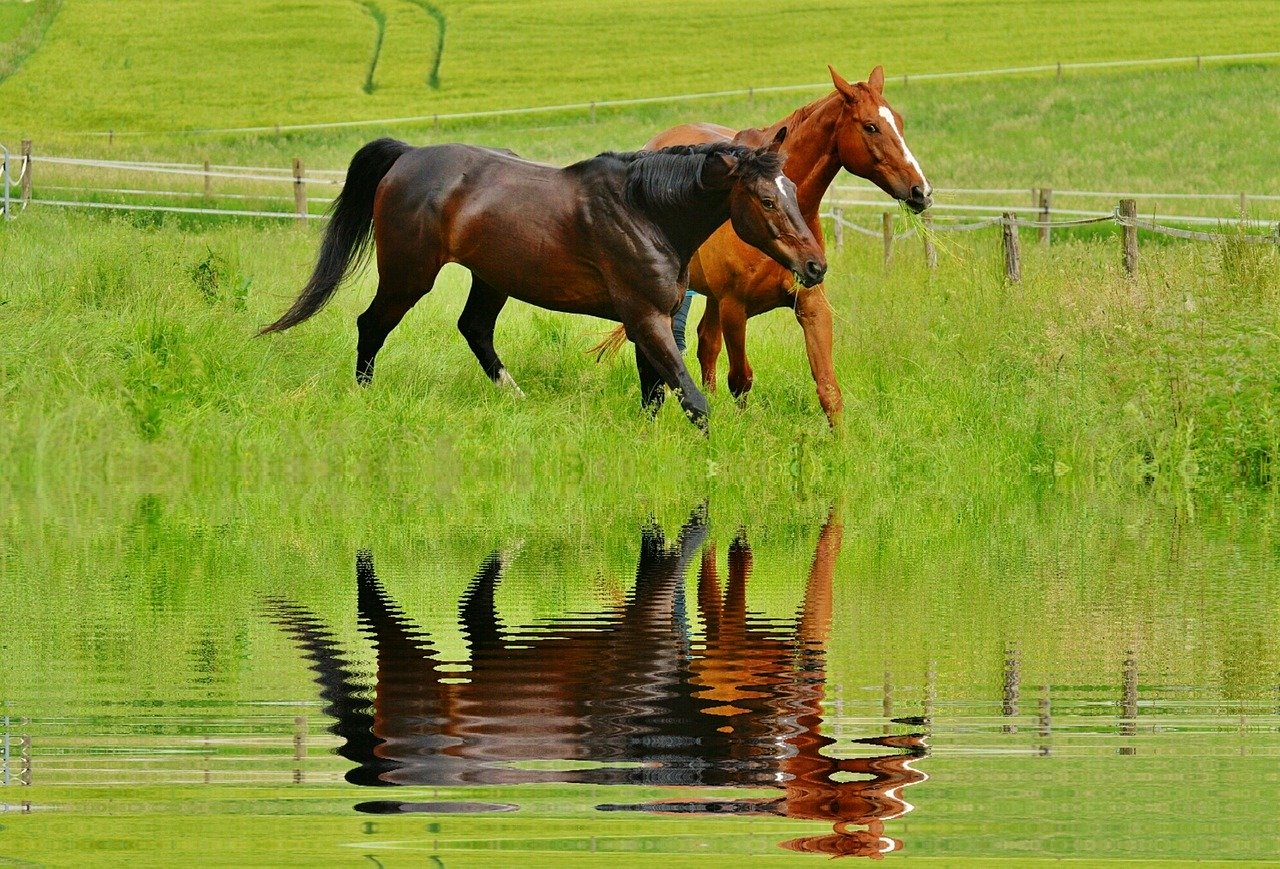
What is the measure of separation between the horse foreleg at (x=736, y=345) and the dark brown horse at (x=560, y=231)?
596mm

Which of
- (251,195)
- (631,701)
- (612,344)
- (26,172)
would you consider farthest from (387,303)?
(251,195)

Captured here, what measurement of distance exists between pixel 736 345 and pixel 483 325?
5.63ft

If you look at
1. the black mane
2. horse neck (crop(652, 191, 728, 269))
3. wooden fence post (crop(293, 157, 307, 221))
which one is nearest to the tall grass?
horse neck (crop(652, 191, 728, 269))

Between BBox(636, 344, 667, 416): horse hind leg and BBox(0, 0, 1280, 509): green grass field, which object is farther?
BBox(636, 344, 667, 416): horse hind leg

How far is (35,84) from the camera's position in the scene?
53438 millimetres

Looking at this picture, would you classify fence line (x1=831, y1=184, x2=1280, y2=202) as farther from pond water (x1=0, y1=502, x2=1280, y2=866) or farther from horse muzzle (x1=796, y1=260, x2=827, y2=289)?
pond water (x1=0, y1=502, x2=1280, y2=866)

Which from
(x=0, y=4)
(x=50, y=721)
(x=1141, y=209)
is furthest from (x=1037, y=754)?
Answer: (x=0, y=4)

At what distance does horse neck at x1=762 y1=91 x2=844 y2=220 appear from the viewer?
424 inches

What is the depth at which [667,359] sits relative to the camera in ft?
33.9

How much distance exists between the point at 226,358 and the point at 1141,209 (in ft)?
92.3

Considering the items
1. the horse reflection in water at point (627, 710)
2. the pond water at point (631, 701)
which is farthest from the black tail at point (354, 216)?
the horse reflection in water at point (627, 710)

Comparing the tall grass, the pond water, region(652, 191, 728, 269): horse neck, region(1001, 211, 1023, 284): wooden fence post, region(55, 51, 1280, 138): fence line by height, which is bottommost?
the pond water

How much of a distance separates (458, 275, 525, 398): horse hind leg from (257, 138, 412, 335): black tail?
868mm

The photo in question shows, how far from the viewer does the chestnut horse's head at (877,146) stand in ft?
34.2
